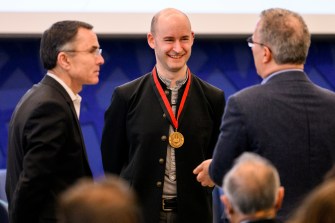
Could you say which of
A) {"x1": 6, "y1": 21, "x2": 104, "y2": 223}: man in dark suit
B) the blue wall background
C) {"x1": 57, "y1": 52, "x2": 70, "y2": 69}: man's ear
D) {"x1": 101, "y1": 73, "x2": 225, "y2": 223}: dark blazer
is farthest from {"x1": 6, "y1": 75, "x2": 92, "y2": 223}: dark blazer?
the blue wall background

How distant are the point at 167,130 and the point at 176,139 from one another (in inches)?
2.7

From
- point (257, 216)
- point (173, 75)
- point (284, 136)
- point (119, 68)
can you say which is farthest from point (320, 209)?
point (119, 68)

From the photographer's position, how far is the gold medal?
365cm

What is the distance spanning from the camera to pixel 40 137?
9.99 ft

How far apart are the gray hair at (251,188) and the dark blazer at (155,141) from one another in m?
1.44

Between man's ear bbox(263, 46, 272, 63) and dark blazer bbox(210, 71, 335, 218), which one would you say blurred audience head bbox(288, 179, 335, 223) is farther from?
man's ear bbox(263, 46, 272, 63)

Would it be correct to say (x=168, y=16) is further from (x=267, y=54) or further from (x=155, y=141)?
(x=267, y=54)

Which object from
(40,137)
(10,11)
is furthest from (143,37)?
(40,137)

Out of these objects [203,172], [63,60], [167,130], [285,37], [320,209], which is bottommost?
[203,172]

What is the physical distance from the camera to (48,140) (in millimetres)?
3037

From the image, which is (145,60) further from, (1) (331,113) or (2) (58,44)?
(1) (331,113)

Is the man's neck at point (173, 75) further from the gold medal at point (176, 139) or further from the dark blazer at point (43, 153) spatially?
the dark blazer at point (43, 153)

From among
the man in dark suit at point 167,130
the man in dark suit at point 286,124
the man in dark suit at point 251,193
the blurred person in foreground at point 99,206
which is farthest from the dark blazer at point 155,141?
the blurred person in foreground at point 99,206

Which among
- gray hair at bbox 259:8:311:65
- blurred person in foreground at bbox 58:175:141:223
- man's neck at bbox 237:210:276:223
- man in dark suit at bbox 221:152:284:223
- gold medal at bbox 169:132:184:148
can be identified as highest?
gray hair at bbox 259:8:311:65
